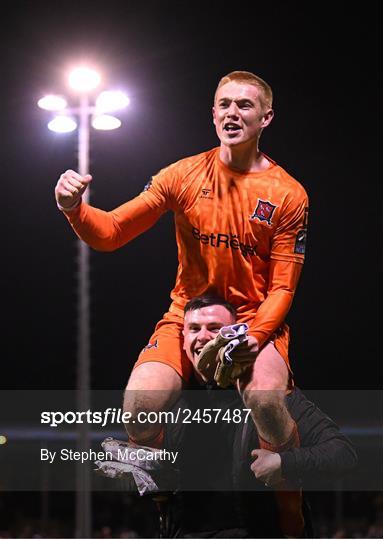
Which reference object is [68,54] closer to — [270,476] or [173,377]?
[173,377]

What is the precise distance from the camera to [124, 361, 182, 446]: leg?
91.9 inches

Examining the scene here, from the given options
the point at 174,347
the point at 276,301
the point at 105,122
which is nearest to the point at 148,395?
the point at 174,347

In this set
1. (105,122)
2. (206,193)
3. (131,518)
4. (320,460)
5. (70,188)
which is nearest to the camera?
(70,188)

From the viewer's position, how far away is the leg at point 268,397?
2271mm

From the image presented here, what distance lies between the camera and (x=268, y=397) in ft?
7.43

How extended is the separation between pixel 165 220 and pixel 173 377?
0.50 meters

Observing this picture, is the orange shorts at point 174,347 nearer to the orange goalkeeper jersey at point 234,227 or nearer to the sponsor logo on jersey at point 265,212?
the orange goalkeeper jersey at point 234,227

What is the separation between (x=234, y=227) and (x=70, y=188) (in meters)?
0.49

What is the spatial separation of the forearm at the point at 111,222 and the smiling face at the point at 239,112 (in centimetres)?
31

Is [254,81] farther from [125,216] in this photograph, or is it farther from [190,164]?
[125,216]

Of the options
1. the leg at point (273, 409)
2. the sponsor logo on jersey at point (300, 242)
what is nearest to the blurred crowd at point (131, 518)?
the leg at point (273, 409)

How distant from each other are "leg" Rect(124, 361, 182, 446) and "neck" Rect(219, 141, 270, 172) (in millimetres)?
615

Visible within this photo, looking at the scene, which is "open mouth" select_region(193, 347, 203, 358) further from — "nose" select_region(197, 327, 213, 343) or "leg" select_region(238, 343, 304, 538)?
"leg" select_region(238, 343, 304, 538)

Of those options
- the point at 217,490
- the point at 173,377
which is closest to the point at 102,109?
the point at 173,377
